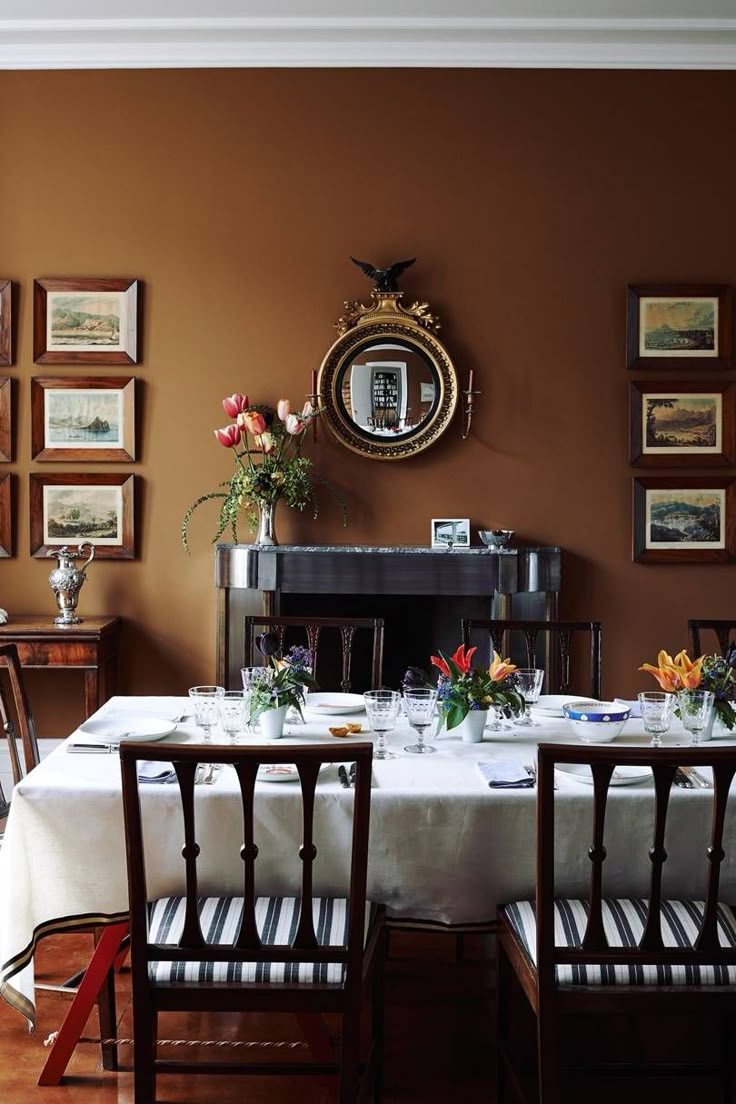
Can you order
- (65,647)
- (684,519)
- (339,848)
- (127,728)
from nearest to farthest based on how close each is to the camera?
(339,848), (127,728), (65,647), (684,519)

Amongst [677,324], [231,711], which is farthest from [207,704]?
[677,324]

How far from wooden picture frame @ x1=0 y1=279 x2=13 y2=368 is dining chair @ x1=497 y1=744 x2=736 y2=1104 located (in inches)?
145

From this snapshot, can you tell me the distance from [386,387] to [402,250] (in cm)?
64

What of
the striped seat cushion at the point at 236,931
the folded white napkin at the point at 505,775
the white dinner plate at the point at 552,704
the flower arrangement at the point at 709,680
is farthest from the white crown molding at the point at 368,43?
the striped seat cushion at the point at 236,931

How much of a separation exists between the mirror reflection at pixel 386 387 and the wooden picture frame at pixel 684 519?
3.53ft

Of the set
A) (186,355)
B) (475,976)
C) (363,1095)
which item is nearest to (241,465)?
(186,355)

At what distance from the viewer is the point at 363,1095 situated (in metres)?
1.97

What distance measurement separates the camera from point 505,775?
83.3 inches

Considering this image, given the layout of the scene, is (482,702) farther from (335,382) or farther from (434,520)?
(335,382)

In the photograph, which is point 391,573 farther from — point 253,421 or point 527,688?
point 527,688

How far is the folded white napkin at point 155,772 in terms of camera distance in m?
2.05

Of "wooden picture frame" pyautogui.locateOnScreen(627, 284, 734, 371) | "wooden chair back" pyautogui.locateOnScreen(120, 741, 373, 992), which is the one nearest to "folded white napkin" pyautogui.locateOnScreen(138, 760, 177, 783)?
"wooden chair back" pyautogui.locateOnScreen(120, 741, 373, 992)

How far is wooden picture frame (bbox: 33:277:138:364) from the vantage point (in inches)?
178

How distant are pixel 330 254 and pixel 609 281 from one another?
51.6 inches
